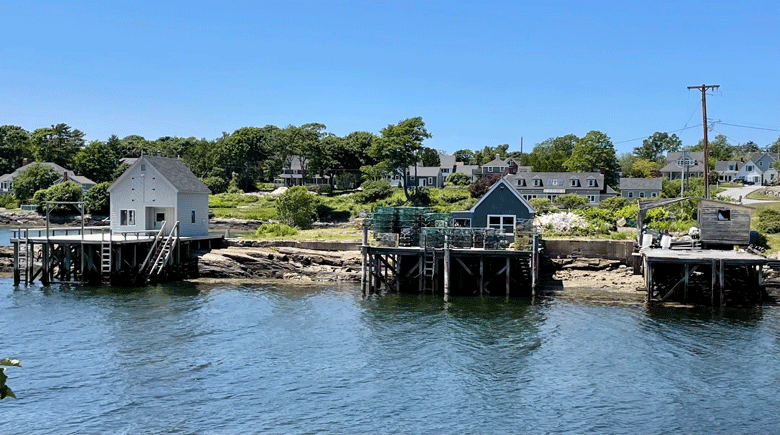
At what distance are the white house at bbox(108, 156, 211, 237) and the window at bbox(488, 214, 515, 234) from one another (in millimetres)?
17944

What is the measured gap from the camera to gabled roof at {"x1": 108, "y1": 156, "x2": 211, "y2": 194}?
44.4 metres

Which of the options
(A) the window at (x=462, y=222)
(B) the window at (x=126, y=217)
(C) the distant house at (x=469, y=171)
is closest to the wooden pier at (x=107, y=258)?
(B) the window at (x=126, y=217)

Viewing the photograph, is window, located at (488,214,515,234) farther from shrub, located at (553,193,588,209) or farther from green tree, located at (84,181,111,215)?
green tree, located at (84,181,111,215)

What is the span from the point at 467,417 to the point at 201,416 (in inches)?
272

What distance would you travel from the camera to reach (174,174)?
4553 centimetres

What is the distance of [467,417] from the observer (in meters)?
19.5

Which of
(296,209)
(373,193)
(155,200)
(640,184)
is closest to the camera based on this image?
(155,200)

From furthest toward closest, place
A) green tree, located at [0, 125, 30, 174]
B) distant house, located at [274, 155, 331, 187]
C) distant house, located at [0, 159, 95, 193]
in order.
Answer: green tree, located at [0, 125, 30, 174], distant house, located at [274, 155, 331, 187], distant house, located at [0, 159, 95, 193]

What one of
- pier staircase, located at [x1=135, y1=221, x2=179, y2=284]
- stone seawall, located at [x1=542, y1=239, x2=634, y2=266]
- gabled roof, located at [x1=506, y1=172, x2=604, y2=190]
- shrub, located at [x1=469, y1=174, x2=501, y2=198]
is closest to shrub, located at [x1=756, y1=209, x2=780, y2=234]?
stone seawall, located at [x1=542, y1=239, x2=634, y2=266]

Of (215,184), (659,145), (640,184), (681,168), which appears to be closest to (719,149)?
(659,145)

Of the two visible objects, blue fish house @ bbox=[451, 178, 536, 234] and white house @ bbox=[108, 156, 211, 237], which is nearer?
blue fish house @ bbox=[451, 178, 536, 234]

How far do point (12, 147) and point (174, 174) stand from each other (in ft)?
317

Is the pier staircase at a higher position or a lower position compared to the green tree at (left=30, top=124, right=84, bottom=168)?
lower

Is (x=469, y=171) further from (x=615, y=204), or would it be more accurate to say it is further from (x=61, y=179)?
(x=61, y=179)
